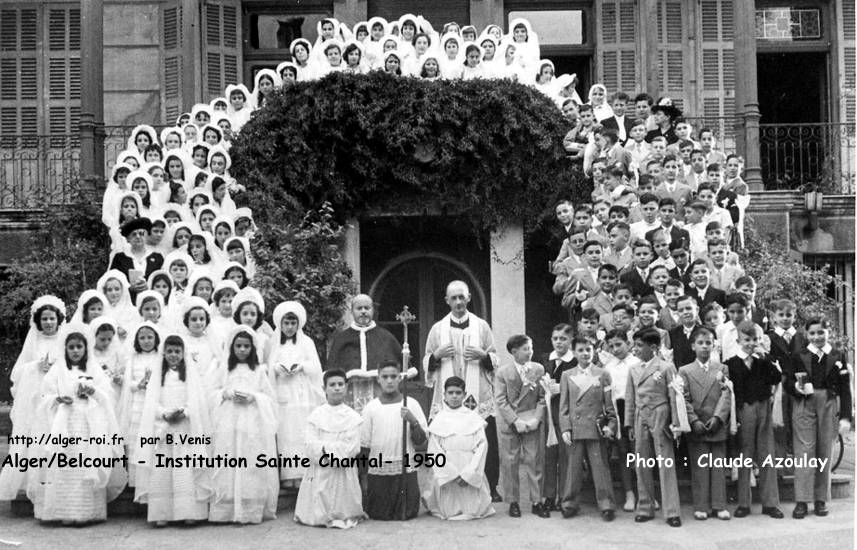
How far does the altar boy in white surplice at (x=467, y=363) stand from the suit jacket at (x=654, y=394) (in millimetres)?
1349

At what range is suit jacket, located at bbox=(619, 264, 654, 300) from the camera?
357 inches

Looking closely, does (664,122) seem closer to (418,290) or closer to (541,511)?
(418,290)

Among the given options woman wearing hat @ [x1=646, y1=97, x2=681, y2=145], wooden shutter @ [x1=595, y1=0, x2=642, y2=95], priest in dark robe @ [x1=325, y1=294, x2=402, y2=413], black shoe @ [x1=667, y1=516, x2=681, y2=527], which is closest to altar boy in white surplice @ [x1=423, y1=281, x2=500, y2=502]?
priest in dark robe @ [x1=325, y1=294, x2=402, y2=413]

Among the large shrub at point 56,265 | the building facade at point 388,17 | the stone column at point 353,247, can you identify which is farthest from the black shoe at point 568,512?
the building facade at point 388,17

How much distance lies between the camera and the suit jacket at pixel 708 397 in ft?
25.8

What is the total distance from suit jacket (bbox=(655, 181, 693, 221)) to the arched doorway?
137 inches

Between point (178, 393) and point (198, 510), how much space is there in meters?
0.84

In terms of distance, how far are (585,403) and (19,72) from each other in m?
10.3

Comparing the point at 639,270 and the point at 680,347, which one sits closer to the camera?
the point at 680,347

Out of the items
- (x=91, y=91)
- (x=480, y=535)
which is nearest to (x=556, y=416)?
(x=480, y=535)

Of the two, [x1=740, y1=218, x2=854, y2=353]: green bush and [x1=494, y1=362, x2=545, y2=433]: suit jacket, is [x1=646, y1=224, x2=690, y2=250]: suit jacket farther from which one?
[x1=494, y1=362, x2=545, y2=433]: suit jacket

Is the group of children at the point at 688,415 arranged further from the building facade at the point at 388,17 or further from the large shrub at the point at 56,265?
the building facade at the point at 388,17

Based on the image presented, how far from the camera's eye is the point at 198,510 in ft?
25.8

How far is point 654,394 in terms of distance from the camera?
309 inches
